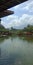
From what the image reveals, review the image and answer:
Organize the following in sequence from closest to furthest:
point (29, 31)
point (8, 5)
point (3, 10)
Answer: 1. point (8, 5)
2. point (3, 10)
3. point (29, 31)

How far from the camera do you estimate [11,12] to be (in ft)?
22.1

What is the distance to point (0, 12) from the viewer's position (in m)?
6.54

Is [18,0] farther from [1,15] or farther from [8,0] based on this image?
[1,15]

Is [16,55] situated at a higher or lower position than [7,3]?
lower

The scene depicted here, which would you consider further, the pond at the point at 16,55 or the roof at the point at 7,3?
the pond at the point at 16,55

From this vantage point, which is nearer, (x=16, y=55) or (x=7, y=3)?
(x=7, y=3)

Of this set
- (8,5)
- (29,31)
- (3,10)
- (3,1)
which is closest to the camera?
(3,1)

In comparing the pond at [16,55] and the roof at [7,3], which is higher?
the roof at [7,3]

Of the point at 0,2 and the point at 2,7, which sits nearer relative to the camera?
the point at 0,2

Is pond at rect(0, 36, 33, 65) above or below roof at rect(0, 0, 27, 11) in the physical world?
below

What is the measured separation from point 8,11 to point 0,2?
914 mm

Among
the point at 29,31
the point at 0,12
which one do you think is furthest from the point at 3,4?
the point at 29,31

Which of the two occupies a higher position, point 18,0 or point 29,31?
point 29,31

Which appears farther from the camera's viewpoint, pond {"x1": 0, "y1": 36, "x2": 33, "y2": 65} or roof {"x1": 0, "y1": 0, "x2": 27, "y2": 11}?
pond {"x1": 0, "y1": 36, "x2": 33, "y2": 65}
